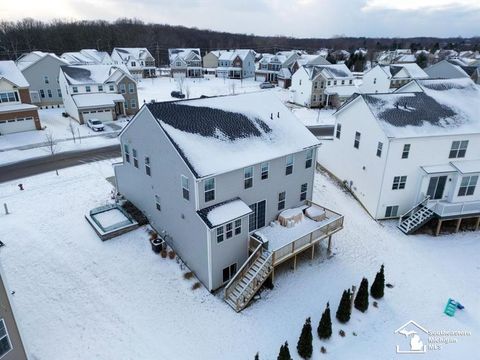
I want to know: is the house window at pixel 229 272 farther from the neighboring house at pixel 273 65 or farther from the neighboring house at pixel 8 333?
the neighboring house at pixel 273 65

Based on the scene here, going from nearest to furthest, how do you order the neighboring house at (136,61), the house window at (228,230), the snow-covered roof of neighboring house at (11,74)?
the house window at (228,230) < the snow-covered roof of neighboring house at (11,74) < the neighboring house at (136,61)

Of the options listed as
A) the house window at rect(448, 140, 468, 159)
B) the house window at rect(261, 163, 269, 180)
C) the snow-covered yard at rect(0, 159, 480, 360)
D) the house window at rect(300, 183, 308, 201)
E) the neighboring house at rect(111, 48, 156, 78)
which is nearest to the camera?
the snow-covered yard at rect(0, 159, 480, 360)

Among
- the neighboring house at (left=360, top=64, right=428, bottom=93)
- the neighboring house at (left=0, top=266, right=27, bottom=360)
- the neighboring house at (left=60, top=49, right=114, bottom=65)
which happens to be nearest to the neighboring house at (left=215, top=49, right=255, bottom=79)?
the neighboring house at (left=60, top=49, right=114, bottom=65)

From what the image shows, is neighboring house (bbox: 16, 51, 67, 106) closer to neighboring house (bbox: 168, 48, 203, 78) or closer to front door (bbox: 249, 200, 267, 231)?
neighboring house (bbox: 168, 48, 203, 78)

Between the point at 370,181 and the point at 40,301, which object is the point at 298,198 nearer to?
the point at 370,181

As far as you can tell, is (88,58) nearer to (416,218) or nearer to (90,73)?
(90,73)

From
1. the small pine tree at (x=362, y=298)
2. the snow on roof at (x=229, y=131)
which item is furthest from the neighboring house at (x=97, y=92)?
the small pine tree at (x=362, y=298)

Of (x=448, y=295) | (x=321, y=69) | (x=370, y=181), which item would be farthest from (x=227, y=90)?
(x=448, y=295)
